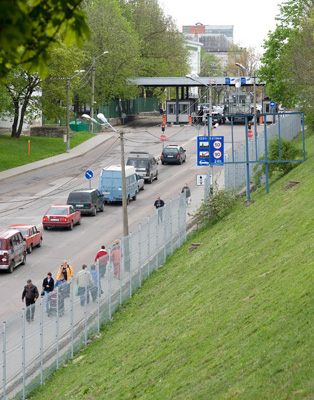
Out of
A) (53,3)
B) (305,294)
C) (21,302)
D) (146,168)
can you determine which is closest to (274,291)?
(305,294)

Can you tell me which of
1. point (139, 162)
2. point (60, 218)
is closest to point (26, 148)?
point (139, 162)

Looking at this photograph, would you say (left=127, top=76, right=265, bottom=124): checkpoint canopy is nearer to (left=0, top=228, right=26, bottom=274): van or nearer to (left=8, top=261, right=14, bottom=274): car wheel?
(left=0, top=228, right=26, bottom=274): van

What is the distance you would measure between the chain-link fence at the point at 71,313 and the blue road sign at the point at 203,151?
749cm

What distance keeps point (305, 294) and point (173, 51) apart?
9246 centimetres

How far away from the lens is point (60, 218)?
35781mm

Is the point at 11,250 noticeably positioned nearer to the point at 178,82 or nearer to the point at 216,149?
the point at 216,149

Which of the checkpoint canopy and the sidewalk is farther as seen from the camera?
the checkpoint canopy

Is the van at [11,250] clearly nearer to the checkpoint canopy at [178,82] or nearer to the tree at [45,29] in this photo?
the tree at [45,29]

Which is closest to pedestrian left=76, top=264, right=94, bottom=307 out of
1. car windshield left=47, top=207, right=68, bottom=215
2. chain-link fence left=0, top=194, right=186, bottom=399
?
chain-link fence left=0, top=194, right=186, bottom=399

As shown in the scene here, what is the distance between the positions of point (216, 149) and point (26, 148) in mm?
32292

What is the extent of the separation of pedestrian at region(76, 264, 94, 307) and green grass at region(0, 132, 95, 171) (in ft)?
120

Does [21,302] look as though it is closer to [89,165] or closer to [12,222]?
[12,222]

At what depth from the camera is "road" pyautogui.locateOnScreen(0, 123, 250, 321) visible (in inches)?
1109

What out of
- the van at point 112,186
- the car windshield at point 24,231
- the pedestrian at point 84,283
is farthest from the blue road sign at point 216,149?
the pedestrian at point 84,283
